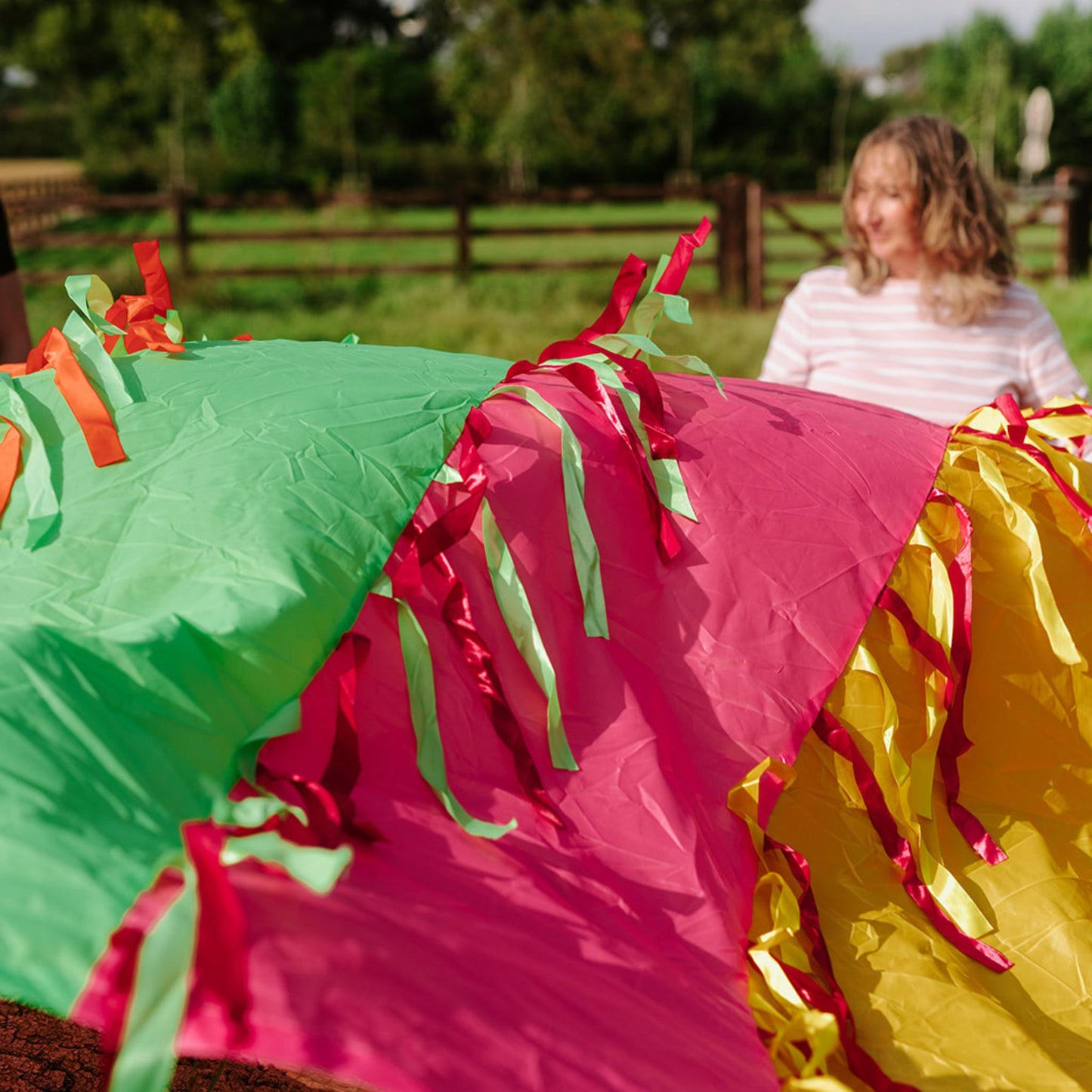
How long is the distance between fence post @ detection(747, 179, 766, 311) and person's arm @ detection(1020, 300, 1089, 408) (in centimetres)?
840

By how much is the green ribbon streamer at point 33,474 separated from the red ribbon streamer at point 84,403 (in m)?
0.05

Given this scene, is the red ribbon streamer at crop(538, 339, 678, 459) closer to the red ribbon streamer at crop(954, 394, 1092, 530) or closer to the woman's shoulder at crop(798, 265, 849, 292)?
the red ribbon streamer at crop(954, 394, 1092, 530)

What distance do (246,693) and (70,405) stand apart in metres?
0.53

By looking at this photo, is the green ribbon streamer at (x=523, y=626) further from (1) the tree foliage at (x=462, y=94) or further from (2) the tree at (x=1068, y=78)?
(2) the tree at (x=1068, y=78)

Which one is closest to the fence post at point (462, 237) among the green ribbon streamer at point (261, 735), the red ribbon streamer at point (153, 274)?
the red ribbon streamer at point (153, 274)

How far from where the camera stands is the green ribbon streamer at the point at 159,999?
2.47 feet

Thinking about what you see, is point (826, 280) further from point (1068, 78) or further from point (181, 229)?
point (1068, 78)

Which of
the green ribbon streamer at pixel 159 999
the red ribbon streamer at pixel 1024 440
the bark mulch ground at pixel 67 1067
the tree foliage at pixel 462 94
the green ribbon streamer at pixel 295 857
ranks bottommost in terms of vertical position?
the bark mulch ground at pixel 67 1067

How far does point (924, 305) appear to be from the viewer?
2.68m

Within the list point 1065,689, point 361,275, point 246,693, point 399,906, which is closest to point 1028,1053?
point 1065,689

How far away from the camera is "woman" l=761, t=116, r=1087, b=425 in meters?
2.62

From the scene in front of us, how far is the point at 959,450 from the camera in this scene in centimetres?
179

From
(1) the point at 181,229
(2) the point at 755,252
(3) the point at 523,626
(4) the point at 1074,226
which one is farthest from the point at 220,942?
(4) the point at 1074,226

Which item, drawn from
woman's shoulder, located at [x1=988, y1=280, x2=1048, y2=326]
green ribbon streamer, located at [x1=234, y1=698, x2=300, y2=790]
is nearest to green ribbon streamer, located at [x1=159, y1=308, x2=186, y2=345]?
green ribbon streamer, located at [x1=234, y1=698, x2=300, y2=790]
